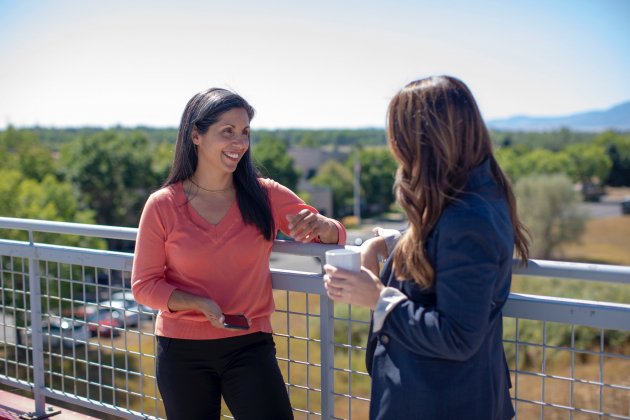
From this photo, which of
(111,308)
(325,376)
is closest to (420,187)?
(325,376)

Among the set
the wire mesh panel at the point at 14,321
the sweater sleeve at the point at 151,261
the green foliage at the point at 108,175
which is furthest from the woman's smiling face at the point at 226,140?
the green foliage at the point at 108,175

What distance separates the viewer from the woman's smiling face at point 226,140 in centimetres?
260

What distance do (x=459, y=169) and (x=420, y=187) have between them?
110 millimetres

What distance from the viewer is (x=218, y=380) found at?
2.55 meters

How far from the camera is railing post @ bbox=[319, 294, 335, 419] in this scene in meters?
2.78

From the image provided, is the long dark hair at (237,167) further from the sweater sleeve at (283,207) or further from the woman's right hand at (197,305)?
the woman's right hand at (197,305)

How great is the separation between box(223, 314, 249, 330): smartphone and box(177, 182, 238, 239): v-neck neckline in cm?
32

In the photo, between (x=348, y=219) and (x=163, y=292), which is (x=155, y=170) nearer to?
(x=348, y=219)

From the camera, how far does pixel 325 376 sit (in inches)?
111

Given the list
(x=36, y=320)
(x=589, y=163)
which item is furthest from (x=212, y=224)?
(x=589, y=163)

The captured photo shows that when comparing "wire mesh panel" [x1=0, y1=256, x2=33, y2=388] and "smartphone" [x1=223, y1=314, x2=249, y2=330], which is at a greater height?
"smartphone" [x1=223, y1=314, x2=249, y2=330]

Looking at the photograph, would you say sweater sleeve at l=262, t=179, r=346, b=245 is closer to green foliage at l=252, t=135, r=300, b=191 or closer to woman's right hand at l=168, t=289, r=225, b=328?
woman's right hand at l=168, t=289, r=225, b=328

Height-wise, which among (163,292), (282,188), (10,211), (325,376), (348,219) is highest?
(282,188)

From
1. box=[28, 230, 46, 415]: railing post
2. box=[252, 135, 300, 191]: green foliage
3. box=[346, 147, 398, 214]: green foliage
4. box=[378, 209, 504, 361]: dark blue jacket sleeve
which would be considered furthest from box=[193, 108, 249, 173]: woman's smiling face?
Result: box=[346, 147, 398, 214]: green foliage
